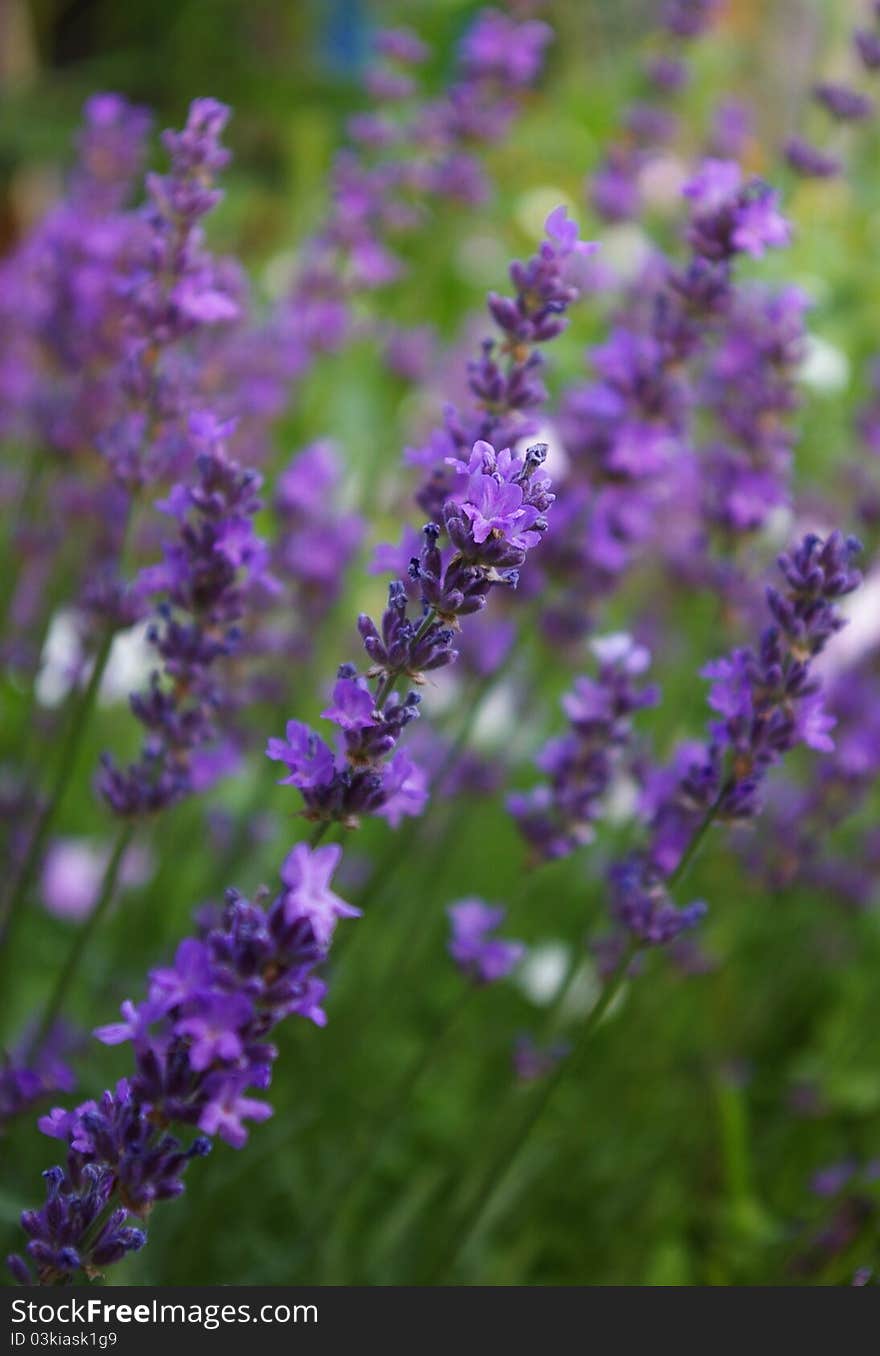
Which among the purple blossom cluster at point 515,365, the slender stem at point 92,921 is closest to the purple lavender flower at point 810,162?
the purple blossom cluster at point 515,365

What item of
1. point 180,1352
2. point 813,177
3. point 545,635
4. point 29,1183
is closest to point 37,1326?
point 180,1352

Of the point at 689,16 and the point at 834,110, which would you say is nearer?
the point at 834,110

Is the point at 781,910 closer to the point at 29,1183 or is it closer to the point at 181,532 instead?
the point at 29,1183

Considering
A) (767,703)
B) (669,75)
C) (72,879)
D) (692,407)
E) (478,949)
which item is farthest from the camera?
(72,879)

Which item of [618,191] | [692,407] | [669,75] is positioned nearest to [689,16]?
[669,75]

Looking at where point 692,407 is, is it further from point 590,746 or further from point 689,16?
point 689,16

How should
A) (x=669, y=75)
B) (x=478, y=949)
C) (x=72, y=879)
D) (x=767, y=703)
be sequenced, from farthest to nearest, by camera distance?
(x=72, y=879)
(x=669, y=75)
(x=478, y=949)
(x=767, y=703)
